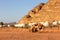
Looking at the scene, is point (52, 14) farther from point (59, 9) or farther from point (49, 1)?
point (49, 1)

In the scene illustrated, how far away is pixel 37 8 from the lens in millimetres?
87562

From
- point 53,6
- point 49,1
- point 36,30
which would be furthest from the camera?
point 49,1

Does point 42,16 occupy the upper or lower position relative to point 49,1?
lower

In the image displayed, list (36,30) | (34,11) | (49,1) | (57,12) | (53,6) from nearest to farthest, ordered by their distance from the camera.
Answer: (36,30)
(57,12)
(53,6)
(49,1)
(34,11)

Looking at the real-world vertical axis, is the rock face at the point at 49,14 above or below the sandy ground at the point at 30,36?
above

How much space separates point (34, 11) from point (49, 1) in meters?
8.61

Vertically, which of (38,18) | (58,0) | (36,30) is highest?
(58,0)

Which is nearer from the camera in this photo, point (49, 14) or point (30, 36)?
point (30, 36)

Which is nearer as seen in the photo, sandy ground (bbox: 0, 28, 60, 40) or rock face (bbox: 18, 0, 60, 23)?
sandy ground (bbox: 0, 28, 60, 40)

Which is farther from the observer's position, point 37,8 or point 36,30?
point 37,8

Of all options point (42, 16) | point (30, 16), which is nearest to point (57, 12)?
point (42, 16)

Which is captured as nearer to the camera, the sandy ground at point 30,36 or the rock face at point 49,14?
the sandy ground at point 30,36

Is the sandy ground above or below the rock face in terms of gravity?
below

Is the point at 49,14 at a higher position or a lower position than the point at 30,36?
higher
